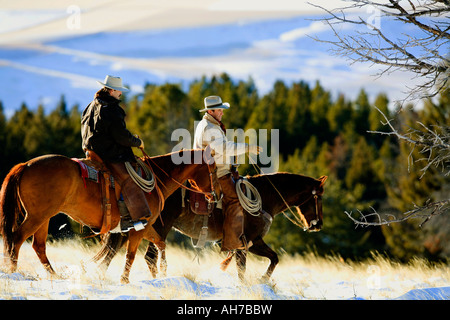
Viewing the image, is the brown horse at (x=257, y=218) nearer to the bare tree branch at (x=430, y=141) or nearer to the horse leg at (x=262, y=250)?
the horse leg at (x=262, y=250)

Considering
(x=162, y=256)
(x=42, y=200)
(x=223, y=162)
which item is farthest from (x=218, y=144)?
(x=42, y=200)

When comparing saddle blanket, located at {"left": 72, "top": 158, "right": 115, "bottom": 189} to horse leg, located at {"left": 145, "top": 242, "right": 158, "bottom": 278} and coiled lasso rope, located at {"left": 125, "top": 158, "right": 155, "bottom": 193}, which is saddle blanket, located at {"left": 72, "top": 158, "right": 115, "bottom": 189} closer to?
coiled lasso rope, located at {"left": 125, "top": 158, "right": 155, "bottom": 193}

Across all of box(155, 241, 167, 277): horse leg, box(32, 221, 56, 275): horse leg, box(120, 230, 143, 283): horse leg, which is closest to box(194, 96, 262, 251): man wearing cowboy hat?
box(155, 241, 167, 277): horse leg

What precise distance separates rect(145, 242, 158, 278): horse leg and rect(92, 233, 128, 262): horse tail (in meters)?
0.45

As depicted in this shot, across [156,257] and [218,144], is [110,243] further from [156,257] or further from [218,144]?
[218,144]

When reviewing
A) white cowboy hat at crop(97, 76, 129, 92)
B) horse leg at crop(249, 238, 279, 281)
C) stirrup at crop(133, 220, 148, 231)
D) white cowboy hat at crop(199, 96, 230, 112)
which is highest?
white cowboy hat at crop(97, 76, 129, 92)

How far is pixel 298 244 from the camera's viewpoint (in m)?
39.9

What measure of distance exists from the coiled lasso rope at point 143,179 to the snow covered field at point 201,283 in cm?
125

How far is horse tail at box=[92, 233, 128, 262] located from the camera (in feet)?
26.6

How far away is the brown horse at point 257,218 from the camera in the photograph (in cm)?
862

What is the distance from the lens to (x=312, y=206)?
10023mm

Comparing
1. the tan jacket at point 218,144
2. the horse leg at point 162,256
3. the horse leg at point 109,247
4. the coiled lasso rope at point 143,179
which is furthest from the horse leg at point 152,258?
the tan jacket at point 218,144

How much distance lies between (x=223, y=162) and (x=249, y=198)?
88 centimetres

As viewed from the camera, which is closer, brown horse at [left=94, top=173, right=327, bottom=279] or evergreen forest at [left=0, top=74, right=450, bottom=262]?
brown horse at [left=94, top=173, right=327, bottom=279]
